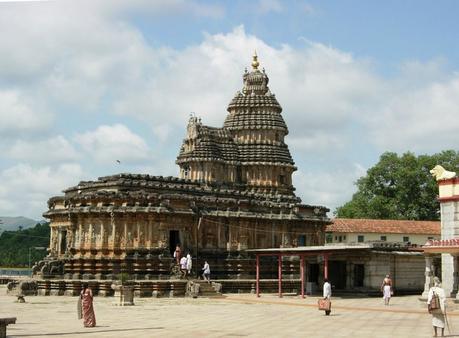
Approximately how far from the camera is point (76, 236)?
54.2m

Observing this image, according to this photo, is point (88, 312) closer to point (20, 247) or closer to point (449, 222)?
point (449, 222)

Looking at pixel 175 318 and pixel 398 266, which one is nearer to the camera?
pixel 175 318

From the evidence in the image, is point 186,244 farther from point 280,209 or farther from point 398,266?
point 398,266

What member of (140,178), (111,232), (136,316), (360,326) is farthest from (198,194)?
(360,326)

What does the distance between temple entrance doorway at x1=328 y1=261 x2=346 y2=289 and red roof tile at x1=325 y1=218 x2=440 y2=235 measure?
23726mm

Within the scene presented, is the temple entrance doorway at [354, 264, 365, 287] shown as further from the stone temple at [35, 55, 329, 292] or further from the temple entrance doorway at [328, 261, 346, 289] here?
the stone temple at [35, 55, 329, 292]

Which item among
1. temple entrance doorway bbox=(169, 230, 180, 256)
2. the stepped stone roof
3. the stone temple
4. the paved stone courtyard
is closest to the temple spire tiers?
the stone temple

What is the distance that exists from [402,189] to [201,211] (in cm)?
4584

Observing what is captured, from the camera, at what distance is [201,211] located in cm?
5672

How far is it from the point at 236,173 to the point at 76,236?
20.2 meters

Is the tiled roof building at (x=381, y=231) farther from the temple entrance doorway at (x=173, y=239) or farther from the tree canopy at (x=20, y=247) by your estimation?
the tree canopy at (x=20, y=247)

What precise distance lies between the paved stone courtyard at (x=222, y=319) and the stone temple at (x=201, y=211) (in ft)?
31.9

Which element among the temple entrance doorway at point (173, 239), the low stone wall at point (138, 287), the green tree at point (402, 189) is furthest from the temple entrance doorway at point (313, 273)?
the green tree at point (402, 189)

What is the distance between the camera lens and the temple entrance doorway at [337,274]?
55.3 meters
